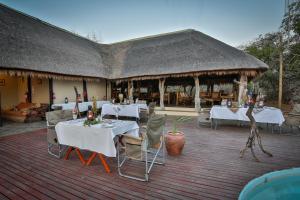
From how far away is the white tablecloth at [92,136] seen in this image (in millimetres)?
2893

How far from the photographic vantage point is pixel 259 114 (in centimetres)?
545

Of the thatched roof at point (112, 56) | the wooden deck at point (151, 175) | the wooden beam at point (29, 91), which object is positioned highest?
the thatched roof at point (112, 56)

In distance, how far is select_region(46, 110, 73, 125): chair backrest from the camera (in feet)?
12.8

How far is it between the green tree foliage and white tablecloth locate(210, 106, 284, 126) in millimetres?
7977

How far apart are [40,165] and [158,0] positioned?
35.8 ft

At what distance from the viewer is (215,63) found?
882 cm

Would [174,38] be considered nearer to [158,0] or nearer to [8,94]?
[158,0]

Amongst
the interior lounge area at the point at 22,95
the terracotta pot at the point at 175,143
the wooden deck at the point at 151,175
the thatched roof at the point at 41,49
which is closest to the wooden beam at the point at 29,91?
the interior lounge area at the point at 22,95

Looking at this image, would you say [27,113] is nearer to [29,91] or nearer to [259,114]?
[29,91]

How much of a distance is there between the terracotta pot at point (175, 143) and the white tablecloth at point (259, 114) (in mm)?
2981

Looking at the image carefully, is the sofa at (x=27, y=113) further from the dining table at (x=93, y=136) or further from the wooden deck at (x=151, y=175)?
the dining table at (x=93, y=136)

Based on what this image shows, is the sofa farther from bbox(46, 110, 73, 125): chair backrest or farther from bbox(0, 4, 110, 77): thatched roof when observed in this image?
bbox(46, 110, 73, 125): chair backrest

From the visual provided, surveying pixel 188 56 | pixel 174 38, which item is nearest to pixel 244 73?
pixel 188 56

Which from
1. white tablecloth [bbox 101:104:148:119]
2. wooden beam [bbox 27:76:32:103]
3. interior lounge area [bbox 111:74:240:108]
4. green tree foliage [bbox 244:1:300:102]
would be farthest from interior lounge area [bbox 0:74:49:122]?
green tree foliage [bbox 244:1:300:102]
